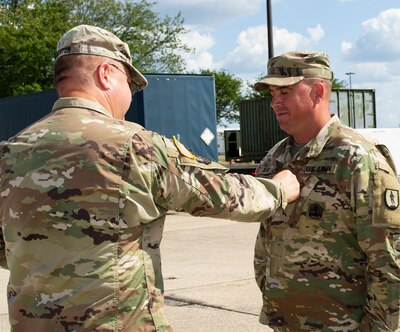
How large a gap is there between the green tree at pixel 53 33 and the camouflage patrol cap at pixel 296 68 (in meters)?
34.9

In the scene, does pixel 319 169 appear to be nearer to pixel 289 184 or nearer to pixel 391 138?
pixel 289 184

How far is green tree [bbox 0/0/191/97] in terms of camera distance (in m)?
37.7

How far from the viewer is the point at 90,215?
253 centimetres

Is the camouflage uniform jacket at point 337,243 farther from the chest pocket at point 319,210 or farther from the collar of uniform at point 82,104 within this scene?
the collar of uniform at point 82,104

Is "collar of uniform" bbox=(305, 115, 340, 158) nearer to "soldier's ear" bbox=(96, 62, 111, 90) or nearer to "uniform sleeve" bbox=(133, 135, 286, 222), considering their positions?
"uniform sleeve" bbox=(133, 135, 286, 222)

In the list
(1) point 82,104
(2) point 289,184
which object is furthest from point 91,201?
(2) point 289,184

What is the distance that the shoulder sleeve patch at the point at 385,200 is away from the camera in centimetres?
312

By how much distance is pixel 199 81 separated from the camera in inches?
683

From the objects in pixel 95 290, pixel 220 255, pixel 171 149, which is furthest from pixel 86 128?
pixel 220 255

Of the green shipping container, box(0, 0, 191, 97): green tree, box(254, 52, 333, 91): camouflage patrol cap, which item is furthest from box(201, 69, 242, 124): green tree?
box(254, 52, 333, 91): camouflage patrol cap

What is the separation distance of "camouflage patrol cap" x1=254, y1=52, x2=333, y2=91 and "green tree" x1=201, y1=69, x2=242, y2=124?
218 ft

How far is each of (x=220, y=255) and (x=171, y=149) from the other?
7730 millimetres

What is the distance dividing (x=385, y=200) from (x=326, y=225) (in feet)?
0.93

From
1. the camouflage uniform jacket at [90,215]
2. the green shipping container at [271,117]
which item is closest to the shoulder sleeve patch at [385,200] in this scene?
the camouflage uniform jacket at [90,215]
